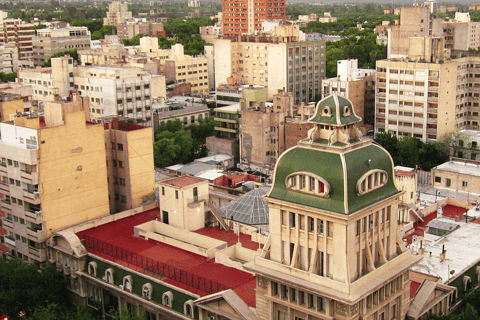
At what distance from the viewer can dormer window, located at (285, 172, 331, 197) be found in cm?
4478

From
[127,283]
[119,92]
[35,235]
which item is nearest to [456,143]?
[119,92]

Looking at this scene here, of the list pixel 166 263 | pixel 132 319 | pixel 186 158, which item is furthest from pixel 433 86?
pixel 132 319

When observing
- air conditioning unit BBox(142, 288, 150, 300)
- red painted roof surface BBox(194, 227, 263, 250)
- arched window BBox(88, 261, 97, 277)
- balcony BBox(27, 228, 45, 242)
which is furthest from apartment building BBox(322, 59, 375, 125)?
air conditioning unit BBox(142, 288, 150, 300)

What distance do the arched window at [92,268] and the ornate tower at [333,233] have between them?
761 inches

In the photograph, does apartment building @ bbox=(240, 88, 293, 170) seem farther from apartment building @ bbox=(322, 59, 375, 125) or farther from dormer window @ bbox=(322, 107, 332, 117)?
dormer window @ bbox=(322, 107, 332, 117)

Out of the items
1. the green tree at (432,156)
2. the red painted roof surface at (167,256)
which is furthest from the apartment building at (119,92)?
the green tree at (432,156)

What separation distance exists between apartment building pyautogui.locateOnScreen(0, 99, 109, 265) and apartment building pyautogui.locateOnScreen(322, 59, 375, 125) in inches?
2562

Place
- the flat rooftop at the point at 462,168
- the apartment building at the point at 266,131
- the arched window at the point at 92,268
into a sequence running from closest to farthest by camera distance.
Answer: the arched window at the point at 92,268 < the flat rooftop at the point at 462,168 < the apartment building at the point at 266,131

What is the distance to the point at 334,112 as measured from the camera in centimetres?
4694

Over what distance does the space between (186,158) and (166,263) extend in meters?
58.5

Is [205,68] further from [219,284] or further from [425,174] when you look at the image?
[219,284]

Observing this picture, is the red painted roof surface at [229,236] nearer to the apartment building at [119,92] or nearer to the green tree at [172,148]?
the green tree at [172,148]

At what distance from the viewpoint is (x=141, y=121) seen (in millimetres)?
115250

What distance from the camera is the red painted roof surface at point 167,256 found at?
54.2 metres
